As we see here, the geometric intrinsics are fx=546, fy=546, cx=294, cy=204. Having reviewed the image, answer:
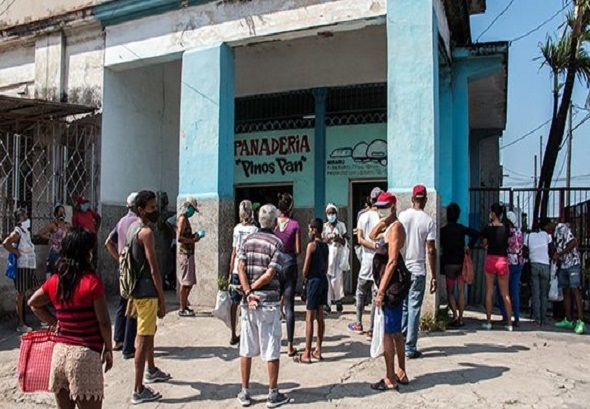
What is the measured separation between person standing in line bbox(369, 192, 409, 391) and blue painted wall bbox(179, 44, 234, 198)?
374 cm

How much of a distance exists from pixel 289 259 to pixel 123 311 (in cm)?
192

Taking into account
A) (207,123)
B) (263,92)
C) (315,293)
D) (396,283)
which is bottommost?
(315,293)

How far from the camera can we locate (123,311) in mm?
6004

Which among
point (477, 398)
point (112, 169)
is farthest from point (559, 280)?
point (112, 169)

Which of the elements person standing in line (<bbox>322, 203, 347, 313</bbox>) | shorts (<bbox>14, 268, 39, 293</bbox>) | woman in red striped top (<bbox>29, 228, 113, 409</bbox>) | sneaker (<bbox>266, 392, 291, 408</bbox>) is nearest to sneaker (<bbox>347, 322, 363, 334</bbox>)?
person standing in line (<bbox>322, 203, 347, 313</bbox>)

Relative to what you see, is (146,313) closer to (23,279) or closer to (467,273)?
(23,279)

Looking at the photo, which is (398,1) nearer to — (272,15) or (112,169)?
(272,15)

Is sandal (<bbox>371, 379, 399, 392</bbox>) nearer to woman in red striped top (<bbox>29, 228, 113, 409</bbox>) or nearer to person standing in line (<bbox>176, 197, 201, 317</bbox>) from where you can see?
woman in red striped top (<bbox>29, 228, 113, 409</bbox>)

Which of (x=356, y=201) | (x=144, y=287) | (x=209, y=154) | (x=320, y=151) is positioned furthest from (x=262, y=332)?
(x=320, y=151)

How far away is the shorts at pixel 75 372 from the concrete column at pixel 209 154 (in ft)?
14.9

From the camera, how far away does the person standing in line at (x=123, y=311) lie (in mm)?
5738

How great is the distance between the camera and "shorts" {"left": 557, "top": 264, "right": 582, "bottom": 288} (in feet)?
26.3

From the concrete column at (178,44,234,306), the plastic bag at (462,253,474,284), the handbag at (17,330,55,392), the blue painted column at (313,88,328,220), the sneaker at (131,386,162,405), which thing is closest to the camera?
the handbag at (17,330,55,392)

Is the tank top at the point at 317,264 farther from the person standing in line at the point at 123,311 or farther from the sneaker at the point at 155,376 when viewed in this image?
the person standing in line at the point at 123,311
